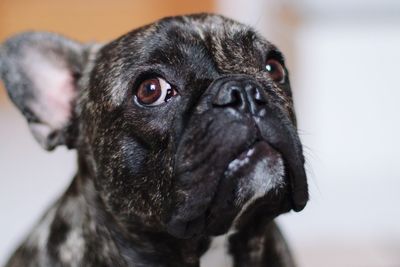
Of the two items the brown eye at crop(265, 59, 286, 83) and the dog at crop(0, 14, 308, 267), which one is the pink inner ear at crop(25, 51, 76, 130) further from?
the brown eye at crop(265, 59, 286, 83)

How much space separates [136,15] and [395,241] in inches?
125

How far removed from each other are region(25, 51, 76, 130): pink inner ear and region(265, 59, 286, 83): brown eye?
51cm

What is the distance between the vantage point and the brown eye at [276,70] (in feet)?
5.41

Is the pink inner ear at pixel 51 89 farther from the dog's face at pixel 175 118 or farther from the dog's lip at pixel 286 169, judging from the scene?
the dog's lip at pixel 286 169

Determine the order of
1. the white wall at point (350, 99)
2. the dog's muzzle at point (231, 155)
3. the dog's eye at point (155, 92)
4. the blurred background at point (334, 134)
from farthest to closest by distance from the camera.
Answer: the white wall at point (350, 99) < the blurred background at point (334, 134) < the dog's eye at point (155, 92) < the dog's muzzle at point (231, 155)

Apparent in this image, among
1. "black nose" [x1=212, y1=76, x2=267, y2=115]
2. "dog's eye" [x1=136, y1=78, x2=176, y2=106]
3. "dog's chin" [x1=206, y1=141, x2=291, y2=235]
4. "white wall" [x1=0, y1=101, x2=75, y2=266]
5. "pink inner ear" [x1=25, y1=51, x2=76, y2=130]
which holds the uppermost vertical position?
"black nose" [x1=212, y1=76, x2=267, y2=115]

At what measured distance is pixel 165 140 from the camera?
1.47m

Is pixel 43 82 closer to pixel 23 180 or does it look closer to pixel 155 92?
pixel 155 92

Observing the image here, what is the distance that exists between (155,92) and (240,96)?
23cm

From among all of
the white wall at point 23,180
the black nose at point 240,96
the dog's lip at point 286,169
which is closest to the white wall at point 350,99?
the white wall at point 23,180

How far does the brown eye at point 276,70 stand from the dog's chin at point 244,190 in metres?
0.32

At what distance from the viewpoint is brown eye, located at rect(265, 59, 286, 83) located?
5.41ft

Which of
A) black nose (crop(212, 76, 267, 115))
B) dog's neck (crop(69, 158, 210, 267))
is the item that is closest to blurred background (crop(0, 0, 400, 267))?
dog's neck (crop(69, 158, 210, 267))

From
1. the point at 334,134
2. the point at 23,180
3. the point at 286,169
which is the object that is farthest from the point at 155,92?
the point at 334,134
